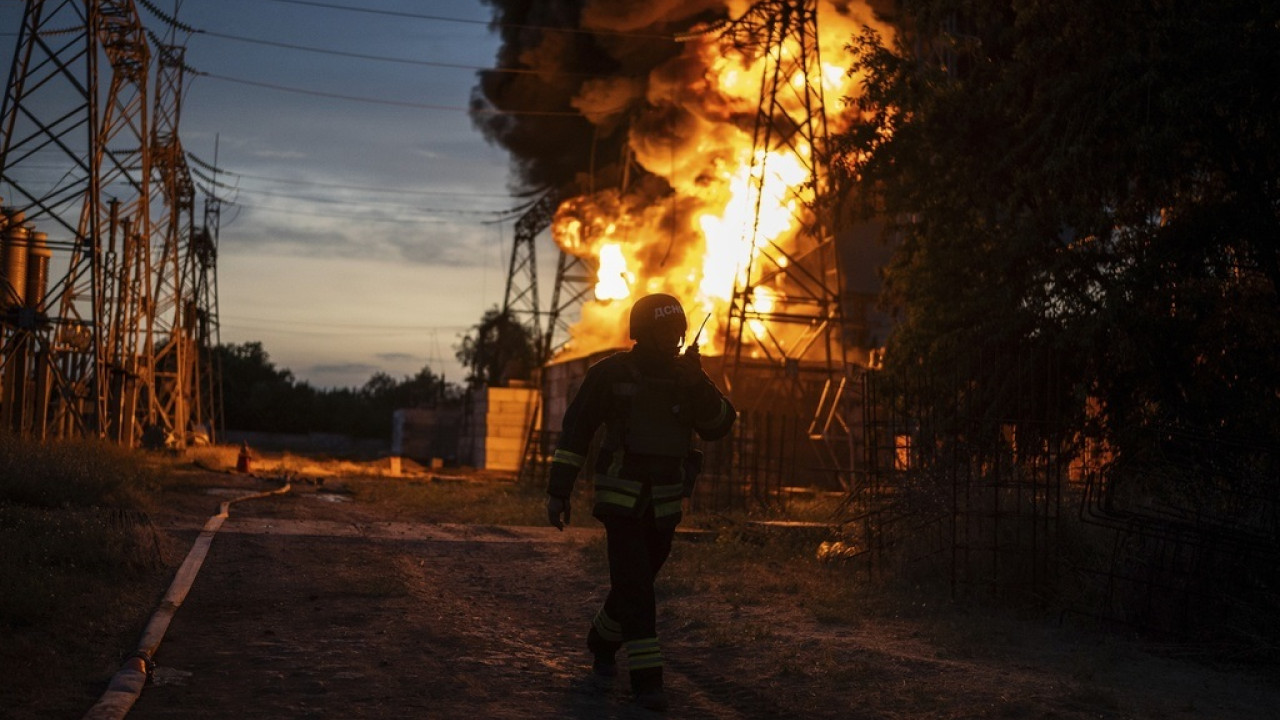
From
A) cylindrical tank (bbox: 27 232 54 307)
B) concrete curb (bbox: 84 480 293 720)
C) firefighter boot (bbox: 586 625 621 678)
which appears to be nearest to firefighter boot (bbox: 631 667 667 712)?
firefighter boot (bbox: 586 625 621 678)

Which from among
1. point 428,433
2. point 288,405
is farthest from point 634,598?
point 288,405

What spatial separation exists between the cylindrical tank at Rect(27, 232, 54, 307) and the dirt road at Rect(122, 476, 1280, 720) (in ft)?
56.1

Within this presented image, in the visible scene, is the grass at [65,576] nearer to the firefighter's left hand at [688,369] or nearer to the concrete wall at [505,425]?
the firefighter's left hand at [688,369]

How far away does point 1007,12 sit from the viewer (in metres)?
13.5

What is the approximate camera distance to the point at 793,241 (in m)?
30.3

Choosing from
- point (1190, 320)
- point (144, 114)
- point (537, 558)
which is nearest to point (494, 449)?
point (144, 114)

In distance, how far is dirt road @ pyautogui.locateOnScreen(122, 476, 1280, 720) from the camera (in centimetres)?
557

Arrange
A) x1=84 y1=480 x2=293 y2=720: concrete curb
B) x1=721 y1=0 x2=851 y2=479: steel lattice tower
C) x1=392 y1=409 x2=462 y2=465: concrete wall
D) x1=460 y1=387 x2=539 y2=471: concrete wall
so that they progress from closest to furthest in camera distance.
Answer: x1=84 y1=480 x2=293 y2=720: concrete curb → x1=721 y1=0 x2=851 y2=479: steel lattice tower → x1=460 y1=387 x2=539 y2=471: concrete wall → x1=392 y1=409 x2=462 y2=465: concrete wall

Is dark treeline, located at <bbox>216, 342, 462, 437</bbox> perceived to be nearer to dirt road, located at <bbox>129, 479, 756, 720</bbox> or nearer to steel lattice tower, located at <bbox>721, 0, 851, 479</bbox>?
steel lattice tower, located at <bbox>721, 0, 851, 479</bbox>

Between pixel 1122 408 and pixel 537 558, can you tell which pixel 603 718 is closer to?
pixel 537 558

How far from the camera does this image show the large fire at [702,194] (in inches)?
1056

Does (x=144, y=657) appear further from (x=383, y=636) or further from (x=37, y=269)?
(x=37, y=269)

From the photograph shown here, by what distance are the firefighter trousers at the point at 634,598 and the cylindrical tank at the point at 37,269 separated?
70.1 feet

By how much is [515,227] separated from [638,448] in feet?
129
